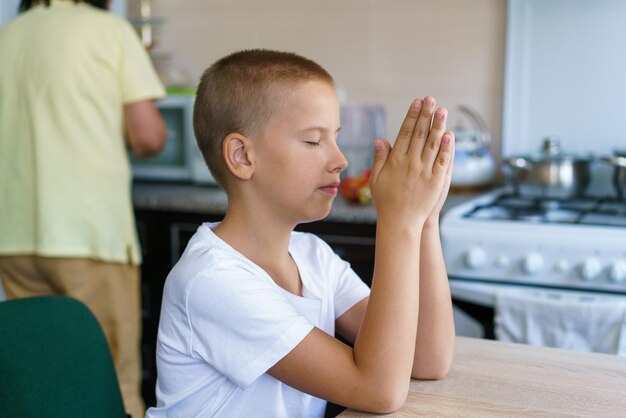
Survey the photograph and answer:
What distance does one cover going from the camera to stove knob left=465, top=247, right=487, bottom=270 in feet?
6.63

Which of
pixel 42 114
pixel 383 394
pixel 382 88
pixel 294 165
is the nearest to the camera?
pixel 383 394

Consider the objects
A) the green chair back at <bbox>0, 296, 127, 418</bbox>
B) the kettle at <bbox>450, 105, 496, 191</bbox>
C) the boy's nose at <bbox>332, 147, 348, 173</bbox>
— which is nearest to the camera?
the boy's nose at <bbox>332, 147, 348, 173</bbox>

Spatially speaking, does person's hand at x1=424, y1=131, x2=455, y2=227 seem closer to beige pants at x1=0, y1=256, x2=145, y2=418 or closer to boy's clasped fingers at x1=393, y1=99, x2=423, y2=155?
boy's clasped fingers at x1=393, y1=99, x2=423, y2=155

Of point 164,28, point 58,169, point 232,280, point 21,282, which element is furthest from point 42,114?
point 232,280

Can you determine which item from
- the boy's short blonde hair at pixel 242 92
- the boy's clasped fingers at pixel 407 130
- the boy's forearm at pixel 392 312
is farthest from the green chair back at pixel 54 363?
the boy's clasped fingers at pixel 407 130

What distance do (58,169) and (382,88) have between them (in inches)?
44.3

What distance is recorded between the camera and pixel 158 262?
2.59 meters

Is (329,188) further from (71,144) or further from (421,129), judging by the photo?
(71,144)

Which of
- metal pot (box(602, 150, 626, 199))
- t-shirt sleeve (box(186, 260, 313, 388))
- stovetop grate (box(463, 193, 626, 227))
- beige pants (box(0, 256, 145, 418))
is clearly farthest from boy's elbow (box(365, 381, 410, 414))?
metal pot (box(602, 150, 626, 199))

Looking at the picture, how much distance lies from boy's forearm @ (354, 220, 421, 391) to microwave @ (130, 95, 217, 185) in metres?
1.78

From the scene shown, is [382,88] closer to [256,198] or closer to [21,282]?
[21,282]

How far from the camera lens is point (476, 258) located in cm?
202

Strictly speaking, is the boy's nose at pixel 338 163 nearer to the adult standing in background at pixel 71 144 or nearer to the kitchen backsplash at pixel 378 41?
the adult standing in background at pixel 71 144

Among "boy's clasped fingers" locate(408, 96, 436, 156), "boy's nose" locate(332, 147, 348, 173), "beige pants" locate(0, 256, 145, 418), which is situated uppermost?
"boy's clasped fingers" locate(408, 96, 436, 156)
